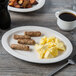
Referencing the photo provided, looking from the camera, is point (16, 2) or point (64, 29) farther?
point (16, 2)

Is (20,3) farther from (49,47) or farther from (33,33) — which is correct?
(49,47)

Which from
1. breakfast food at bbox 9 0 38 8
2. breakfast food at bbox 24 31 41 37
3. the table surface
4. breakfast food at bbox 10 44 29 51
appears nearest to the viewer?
the table surface

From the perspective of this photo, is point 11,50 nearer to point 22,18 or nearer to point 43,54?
point 43,54

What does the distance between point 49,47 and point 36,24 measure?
344mm

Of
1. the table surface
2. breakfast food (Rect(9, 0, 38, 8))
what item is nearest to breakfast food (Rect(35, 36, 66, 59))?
the table surface

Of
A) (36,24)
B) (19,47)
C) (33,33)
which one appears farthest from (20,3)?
(19,47)

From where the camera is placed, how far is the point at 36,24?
1.62 meters

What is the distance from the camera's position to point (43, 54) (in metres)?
1.30

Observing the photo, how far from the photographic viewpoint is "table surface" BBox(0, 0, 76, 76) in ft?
4.07

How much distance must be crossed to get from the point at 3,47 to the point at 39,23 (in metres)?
0.36

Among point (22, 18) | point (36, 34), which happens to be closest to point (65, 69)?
point (36, 34)

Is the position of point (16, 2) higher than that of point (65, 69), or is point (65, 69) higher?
point (16, 2)

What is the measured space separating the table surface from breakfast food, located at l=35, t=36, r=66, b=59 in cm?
6

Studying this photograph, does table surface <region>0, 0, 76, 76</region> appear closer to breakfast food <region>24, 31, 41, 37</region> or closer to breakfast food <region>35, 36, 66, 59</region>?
breakfast food <region>35, 36, 66, 59</region>
